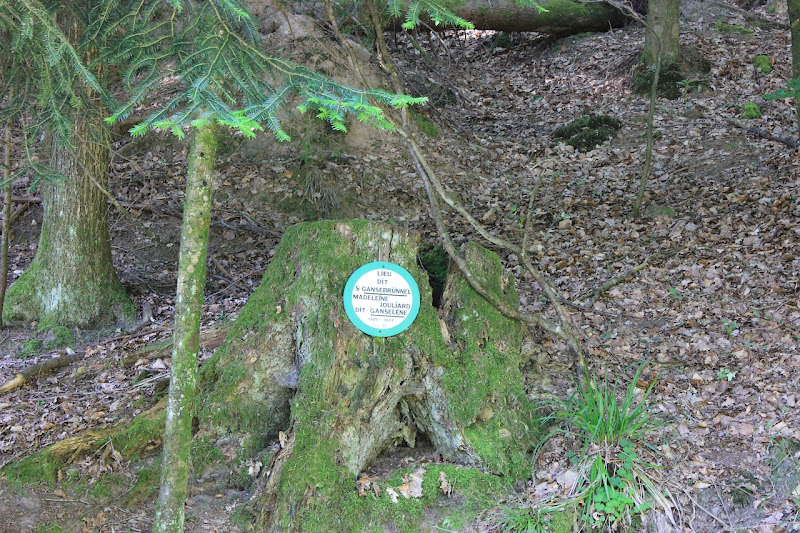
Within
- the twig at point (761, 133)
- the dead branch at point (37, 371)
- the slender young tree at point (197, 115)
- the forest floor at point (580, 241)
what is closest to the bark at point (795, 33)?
the forest floor at point (580, 241)

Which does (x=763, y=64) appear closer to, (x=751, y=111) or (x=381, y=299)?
(x=751, y=111)

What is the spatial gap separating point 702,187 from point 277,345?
556 cm

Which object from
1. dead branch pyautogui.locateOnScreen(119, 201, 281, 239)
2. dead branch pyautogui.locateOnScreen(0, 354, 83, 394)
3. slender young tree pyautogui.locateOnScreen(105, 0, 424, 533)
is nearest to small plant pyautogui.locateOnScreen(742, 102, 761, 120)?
dead branch pyautogui.locateOnScreen(119, 201, 281, 239)

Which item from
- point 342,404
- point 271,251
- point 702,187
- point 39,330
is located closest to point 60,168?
point 39,330

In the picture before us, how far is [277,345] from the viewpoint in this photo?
158 inches

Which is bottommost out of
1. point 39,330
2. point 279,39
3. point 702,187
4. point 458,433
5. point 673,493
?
point 673,493

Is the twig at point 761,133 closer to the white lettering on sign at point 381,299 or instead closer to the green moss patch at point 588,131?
the green moss patch at point 588,131

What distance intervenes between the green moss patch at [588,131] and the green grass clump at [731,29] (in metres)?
3.87

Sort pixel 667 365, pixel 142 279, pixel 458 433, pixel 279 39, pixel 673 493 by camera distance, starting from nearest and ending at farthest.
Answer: pixel 673 493
pixel 458 433
pixel 667 365
pixel 142 279
pixel 279 39

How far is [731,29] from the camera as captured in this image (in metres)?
11.2

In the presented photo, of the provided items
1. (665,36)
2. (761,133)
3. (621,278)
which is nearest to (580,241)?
(621,278)

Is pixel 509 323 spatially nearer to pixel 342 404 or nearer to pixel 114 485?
pixel 342 404

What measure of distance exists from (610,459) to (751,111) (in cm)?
684

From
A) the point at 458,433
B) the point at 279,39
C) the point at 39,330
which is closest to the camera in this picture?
the point at 458,433
